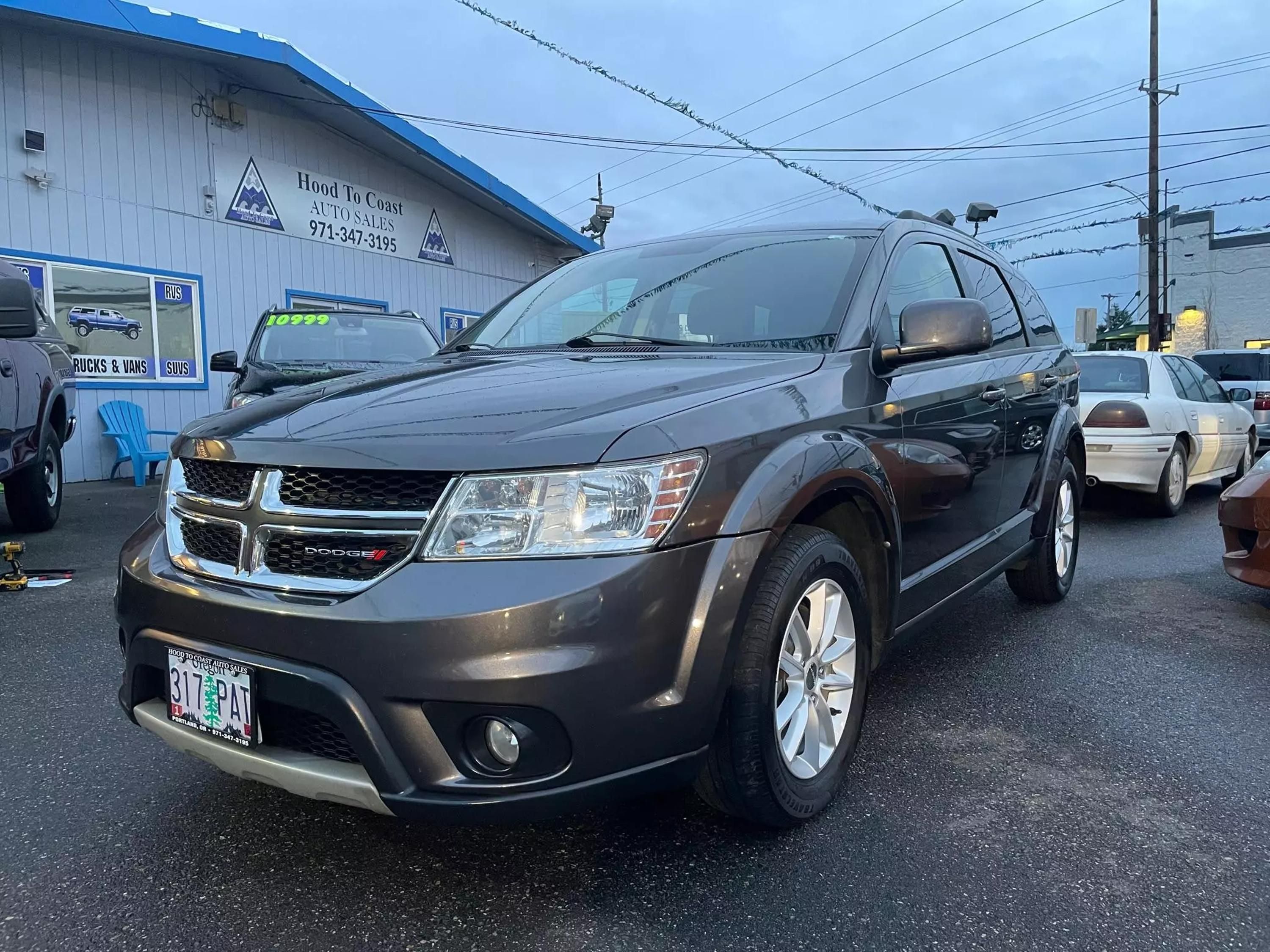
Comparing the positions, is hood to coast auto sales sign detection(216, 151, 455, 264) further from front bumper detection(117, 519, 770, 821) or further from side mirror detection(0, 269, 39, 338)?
front bumper detection(117, 519, 770, 821)

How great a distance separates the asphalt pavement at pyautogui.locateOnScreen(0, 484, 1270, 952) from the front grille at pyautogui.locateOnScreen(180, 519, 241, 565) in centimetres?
74

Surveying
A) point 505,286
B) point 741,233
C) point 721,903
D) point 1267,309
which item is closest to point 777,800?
point 721,903

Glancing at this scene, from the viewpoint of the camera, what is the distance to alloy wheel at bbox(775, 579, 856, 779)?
224cm

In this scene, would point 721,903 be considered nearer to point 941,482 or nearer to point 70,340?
point 941,482

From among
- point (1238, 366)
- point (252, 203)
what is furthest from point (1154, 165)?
point (252, 203)

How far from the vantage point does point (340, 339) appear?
7930 mm

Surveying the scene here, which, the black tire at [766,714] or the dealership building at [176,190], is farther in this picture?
the dealership building at [176,190]

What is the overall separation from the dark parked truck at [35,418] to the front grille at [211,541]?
289cm

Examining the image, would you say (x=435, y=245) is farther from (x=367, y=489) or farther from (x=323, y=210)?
Result: (x=367, y=489)

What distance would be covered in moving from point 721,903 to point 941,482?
5.10 ft

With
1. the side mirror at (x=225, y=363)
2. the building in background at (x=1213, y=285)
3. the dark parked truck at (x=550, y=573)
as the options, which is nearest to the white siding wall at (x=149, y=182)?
the side mirror at (x=225, y=363)

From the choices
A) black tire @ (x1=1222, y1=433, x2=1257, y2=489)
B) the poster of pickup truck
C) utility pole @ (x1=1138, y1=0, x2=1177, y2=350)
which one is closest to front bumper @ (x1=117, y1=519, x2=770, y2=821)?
black tire @ (x1=1222, y1=433, x2=1257, y2=489)

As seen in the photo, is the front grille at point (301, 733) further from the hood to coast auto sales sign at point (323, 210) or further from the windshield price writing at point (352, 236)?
the windshield price writing at point (352, 236)

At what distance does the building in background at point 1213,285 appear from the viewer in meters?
34.0
